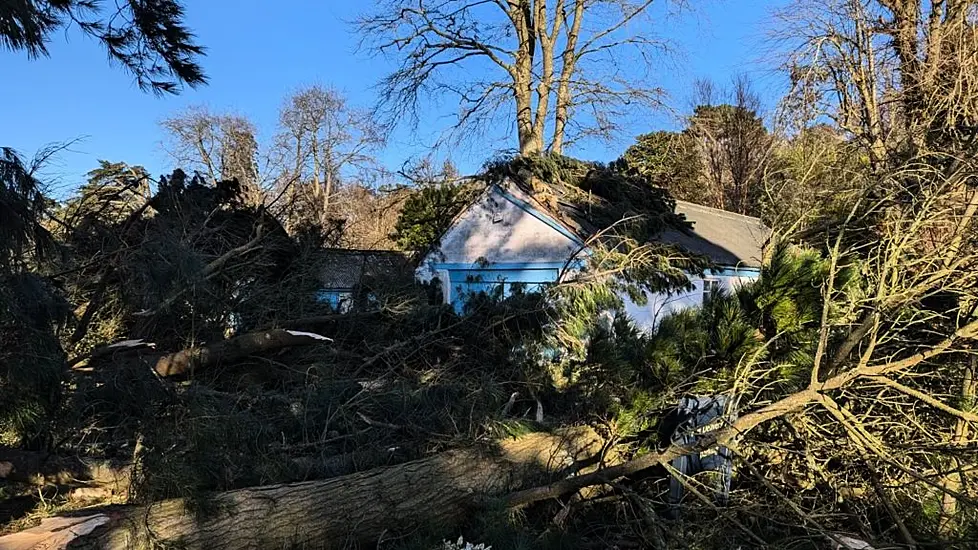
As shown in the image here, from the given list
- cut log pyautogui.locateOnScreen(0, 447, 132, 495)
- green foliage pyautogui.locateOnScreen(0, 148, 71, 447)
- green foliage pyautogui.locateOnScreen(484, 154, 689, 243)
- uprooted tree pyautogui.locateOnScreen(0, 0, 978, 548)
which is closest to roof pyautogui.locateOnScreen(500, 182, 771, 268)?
green foliage pyautogui.locateOnScreen(484, 154, 689, 243)

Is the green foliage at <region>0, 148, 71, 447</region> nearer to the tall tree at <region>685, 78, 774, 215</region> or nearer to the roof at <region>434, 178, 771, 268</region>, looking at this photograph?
the roof at <region>434, 178, 771, 268</region>

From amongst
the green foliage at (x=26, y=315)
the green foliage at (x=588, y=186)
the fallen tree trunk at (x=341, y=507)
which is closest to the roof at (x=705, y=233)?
the green foliage at (x=588, y=186)

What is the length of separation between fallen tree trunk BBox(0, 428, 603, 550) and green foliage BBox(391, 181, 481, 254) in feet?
25.1

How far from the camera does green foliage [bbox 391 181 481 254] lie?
487 inches

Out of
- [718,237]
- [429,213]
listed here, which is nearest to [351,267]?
[429,213]

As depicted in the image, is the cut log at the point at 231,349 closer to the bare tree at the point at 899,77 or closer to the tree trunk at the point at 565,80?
the bare tree at the point at 899,77

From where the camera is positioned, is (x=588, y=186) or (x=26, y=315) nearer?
(x=26, y=315)

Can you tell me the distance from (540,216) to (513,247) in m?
0.83

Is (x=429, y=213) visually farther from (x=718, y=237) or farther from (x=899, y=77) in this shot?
(x=899, y=77)

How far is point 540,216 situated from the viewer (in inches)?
422

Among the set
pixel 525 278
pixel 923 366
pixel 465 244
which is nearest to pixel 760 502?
pixel 923 366

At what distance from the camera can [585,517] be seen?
4242 mm

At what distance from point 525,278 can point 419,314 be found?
440cm

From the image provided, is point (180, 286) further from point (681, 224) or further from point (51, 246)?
point (681, 224)
